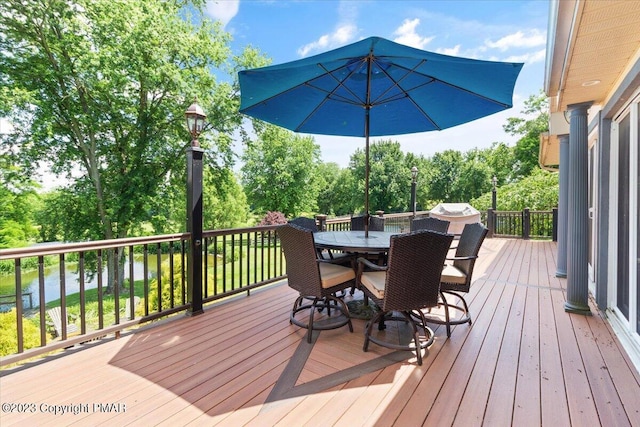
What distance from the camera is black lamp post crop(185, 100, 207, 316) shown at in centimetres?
306

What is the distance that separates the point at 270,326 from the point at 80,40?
1110 centimetres

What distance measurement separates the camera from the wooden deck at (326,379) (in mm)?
1623

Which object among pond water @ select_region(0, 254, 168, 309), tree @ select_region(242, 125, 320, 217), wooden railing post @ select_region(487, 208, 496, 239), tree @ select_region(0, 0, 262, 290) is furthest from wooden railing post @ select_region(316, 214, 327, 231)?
tree @ select_region(242, 125, 320, 217)

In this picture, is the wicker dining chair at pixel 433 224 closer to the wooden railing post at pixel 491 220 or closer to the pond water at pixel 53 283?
the wooden railing post at pixel 491 220

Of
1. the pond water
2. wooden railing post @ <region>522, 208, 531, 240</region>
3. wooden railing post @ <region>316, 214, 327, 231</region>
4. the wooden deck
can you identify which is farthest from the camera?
the pond water

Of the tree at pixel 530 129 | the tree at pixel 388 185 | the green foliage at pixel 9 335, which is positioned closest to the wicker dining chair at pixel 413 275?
the green foliage at pixel 9 335

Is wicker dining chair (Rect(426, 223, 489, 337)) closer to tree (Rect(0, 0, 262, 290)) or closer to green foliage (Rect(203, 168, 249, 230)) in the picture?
tree (Rect(0, 0, 262, 290))

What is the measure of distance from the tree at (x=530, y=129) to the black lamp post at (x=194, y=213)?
20.9 m

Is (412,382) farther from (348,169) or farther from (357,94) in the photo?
(348,169)

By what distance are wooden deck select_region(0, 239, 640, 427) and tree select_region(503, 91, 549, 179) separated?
2003 centimetres

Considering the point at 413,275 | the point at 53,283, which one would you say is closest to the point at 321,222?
the point at 413,275

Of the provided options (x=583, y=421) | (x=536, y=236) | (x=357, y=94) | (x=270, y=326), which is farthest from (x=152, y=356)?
(x=536, y=236)

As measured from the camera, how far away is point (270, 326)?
9.34ft

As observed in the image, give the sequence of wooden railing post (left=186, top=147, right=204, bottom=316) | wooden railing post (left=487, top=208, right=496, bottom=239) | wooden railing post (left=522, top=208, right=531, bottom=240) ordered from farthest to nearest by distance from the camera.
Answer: wooden railing post (left=487, top=208, right=496, bottom=239), wooden railing post (left=522, top=208, right=531, bottom=240), wooden railing post (left=186, top=147, right=204, bottom=316)
